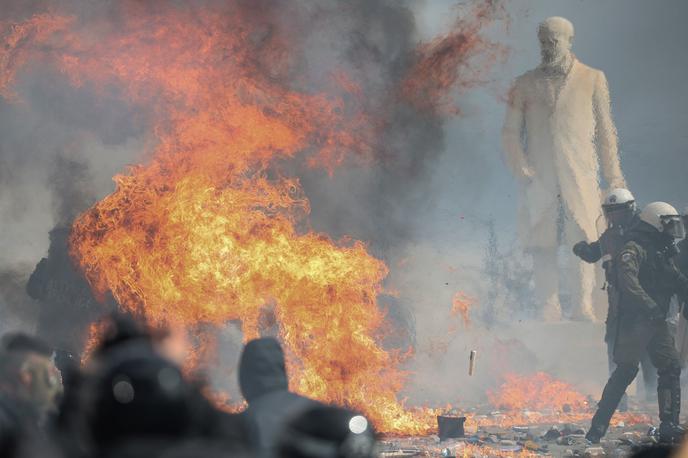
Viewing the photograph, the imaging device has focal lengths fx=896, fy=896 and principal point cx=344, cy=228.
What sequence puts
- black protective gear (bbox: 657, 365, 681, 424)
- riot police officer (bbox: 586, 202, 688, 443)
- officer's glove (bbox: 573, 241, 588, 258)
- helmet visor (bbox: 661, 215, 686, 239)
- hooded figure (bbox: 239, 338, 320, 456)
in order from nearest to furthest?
hooded figure (bbox: 239, 338, 320, 456) < black protective gear (bbox: 657, 365, 681, 424) < riot police officer (bbox: 586, 202, 688, 443) < helmet visor (bbox: 661, 215, 686, 239) < officer's glove (bbox: 573, 241, 588, 258)

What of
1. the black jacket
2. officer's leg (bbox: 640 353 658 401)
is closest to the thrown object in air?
the black jacket

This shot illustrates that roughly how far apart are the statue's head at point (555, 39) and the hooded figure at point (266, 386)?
1673cm

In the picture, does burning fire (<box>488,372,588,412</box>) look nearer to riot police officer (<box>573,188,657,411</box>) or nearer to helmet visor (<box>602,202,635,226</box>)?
riot police officer (<box>573,188,657,411</box>)

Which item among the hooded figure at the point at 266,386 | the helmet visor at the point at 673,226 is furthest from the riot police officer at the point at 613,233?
the hooded figure at the point at 266,386

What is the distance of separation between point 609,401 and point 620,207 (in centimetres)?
419

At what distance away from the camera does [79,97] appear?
18.5 meters

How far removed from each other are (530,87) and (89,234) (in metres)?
10.9

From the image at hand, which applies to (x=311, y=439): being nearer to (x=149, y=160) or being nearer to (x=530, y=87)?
(x=149, y=160)

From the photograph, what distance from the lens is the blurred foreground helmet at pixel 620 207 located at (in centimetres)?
1620

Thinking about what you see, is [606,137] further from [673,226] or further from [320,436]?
[320,436]

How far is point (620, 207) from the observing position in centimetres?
1623

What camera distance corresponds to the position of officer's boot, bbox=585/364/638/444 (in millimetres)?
13305

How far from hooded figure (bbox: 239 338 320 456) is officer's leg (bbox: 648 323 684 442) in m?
9.30

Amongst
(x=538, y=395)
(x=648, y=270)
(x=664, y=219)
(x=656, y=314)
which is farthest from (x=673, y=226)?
(x=538, y=395)
